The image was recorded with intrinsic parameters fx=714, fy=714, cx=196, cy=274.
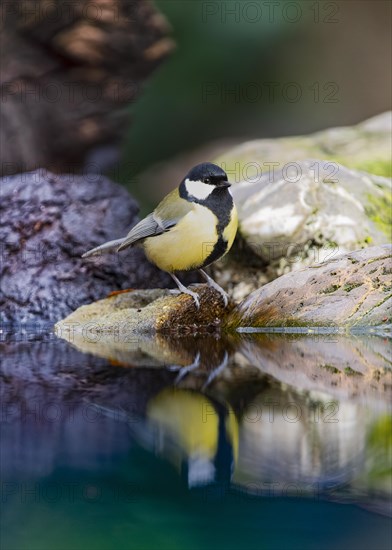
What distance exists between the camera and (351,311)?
3189 millimetres

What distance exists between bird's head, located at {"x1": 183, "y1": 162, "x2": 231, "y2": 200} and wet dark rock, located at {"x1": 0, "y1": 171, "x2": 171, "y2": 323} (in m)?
1.00

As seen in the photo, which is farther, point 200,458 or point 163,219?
point 163,219

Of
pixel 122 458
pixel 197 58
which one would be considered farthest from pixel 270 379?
pixel 197 58

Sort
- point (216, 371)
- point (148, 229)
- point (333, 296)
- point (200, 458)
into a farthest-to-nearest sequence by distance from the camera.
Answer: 1. point (148, 229)
2. point (333, 296)
3. point (216, 371)
4. point (200, 458)

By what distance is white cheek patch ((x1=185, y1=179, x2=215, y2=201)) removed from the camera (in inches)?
136

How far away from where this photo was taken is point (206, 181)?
3459 millimetres

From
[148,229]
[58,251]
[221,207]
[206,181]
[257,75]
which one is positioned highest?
[257,75]

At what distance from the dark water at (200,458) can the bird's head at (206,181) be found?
51.6 inches

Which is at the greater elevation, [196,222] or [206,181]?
[206,181]

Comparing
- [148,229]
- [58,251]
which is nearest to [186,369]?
[148,229]

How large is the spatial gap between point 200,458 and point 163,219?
228 centimetres

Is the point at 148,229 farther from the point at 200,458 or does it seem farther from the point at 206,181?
the point at 200,458

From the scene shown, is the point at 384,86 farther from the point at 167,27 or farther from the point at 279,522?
the point at 279,522

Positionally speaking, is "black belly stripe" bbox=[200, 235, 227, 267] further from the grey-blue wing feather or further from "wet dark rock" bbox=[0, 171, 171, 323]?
"wet dark rock" bbox=[0, 171, 171, 323]
